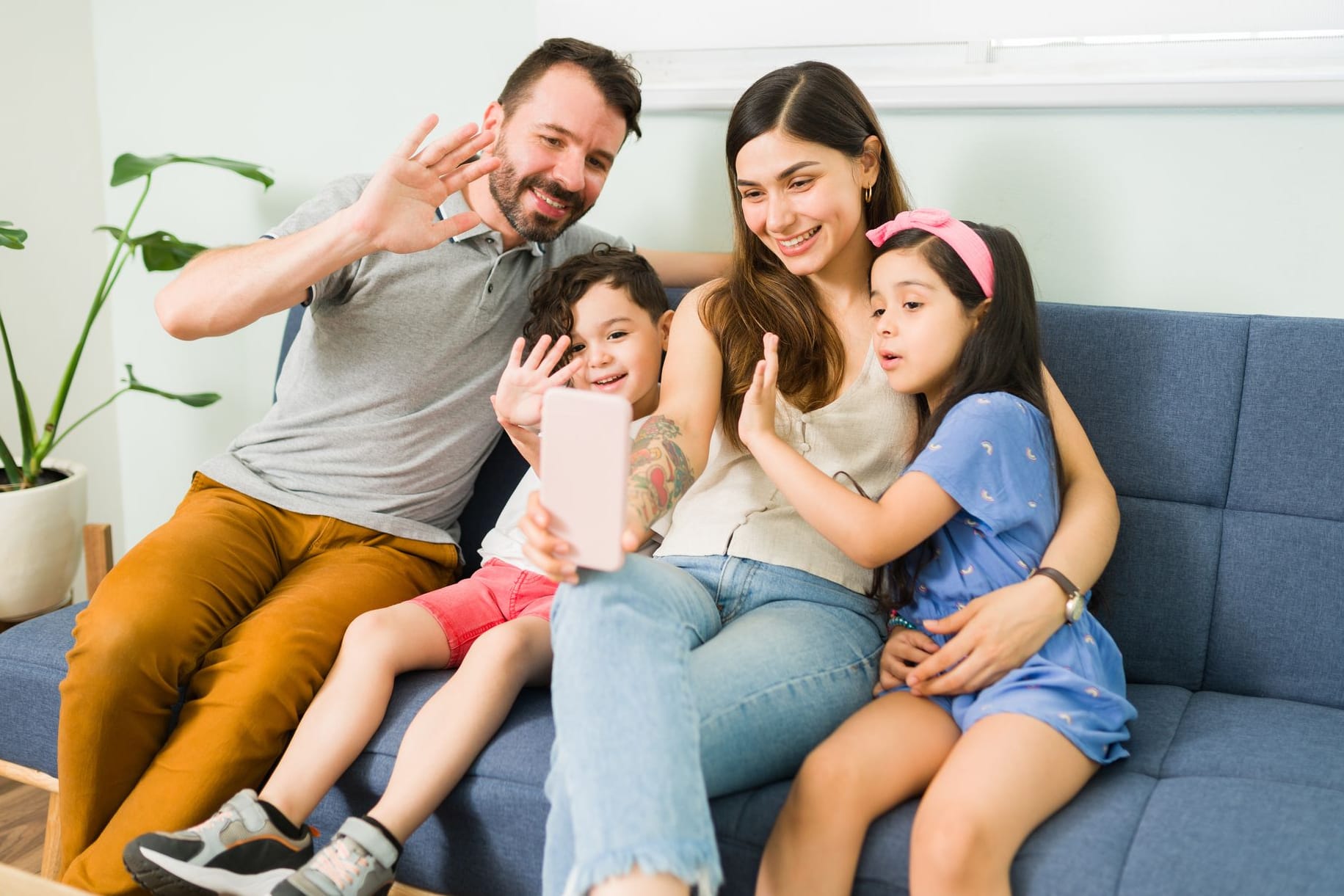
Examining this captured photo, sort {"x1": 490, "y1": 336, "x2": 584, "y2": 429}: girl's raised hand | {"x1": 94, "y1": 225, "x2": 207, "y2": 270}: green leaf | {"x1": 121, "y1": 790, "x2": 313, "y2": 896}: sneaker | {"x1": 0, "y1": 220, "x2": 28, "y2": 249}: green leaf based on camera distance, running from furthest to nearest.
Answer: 1. {"x1": 94, "y1": 225, "x2": 207, "y2": 270}: green leaf
2. {"x1": 0, "y1": 220, "x2": 28, "y2": 249}: green leaf
3. {"x1": 490, "y1": 336, "x2": 584, "y2": 429}: girl's raised hand
4. {"x1": 121, "y1": 790, "x2": 313, "y2": 896}: sneaker

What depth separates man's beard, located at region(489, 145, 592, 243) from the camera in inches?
73.0

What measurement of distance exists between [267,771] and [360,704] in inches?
6.7

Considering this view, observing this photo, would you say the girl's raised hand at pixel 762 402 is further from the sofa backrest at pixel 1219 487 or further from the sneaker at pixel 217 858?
the sneaker at pixel 217 858

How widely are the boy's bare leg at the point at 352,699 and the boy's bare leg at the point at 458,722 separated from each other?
0.24 ft

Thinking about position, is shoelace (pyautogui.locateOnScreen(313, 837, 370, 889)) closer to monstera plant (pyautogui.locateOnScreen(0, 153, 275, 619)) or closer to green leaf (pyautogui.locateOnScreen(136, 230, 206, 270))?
monstera plant (pyautogui.locateOnScreen(0, 153, 275, 619))

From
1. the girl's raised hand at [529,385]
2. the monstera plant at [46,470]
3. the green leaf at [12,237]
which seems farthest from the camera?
the monstera plant at [46,470]

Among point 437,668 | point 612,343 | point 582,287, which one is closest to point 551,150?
point 582,287

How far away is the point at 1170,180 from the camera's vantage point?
1816 millimetres

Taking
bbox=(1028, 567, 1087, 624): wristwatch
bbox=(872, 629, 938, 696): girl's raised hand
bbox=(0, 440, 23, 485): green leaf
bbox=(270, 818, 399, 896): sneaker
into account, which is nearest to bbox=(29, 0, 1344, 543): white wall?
bbox=(0, 440, 23, 485): green leaf

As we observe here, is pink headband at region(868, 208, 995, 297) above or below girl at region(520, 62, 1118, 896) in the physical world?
above

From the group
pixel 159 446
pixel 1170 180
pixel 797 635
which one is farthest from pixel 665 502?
pixel 159 446

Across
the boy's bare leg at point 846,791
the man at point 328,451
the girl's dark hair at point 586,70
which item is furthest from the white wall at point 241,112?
the boy's bare leg at point 846,791

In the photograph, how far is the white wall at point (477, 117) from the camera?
178 centimetres

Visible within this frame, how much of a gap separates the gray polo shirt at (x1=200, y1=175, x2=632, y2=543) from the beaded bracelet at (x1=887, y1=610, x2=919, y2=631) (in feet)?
2.60
